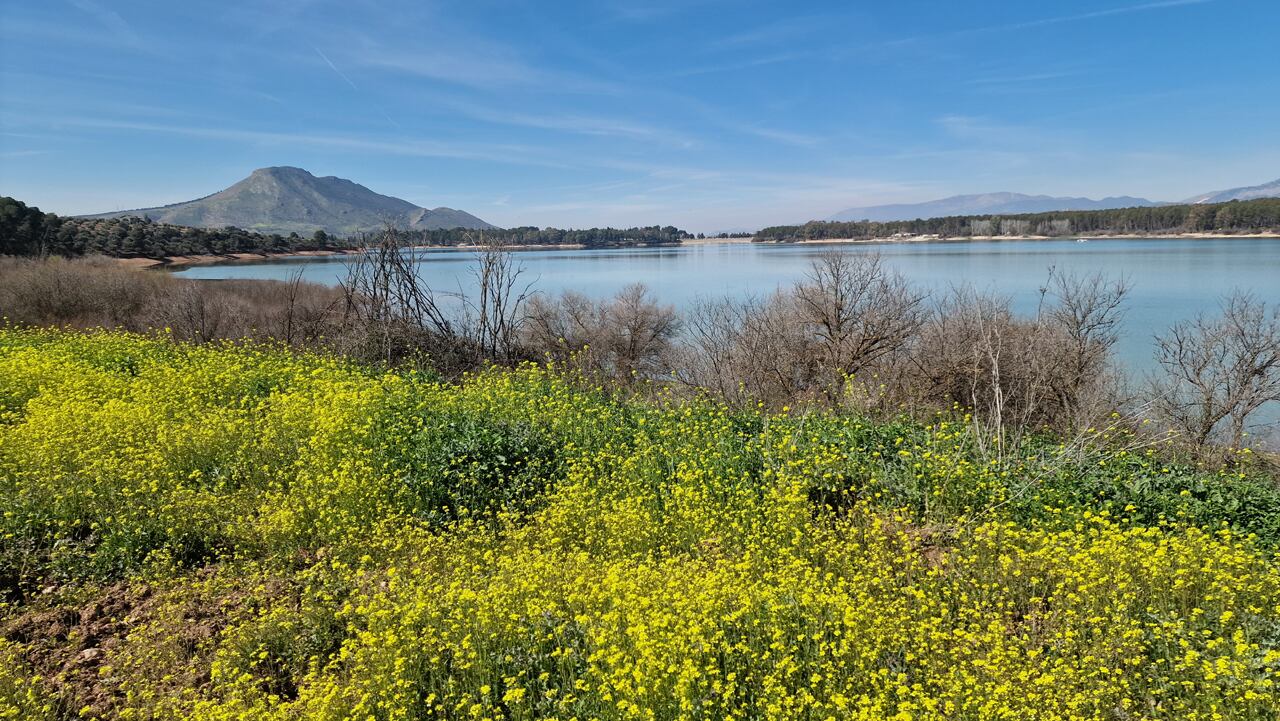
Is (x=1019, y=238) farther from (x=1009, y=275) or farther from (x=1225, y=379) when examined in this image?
(x=1225, y=379)

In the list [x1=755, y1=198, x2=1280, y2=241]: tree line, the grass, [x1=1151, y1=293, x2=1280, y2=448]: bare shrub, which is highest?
[x1=755, y1=198, x2=1280, y2=241]: tree line

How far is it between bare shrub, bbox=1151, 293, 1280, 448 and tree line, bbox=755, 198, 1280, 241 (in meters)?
82.8

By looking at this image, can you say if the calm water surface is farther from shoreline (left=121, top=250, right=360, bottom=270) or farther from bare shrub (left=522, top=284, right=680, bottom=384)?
bare shrub (left=522, top=284, right=680, bottom=384)

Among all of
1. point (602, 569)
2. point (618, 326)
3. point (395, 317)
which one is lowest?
point (618, 326)

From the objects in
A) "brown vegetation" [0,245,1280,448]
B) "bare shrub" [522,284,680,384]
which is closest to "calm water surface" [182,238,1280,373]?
"brown vegetation" [0,245,1280,448]

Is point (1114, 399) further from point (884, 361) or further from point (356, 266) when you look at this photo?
point (356, 266)

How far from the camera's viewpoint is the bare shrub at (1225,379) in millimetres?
17250

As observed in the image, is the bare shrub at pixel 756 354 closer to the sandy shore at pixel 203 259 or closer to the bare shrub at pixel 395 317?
the bare shrub at pixel 395 317

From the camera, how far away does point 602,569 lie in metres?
4.85

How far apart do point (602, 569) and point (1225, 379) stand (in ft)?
68.8

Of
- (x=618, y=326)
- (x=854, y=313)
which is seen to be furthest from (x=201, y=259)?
(x=854, y=313)

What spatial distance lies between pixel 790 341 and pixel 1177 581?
1705 cm

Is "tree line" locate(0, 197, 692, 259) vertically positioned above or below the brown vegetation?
above

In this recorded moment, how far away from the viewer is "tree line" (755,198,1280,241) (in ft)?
274
